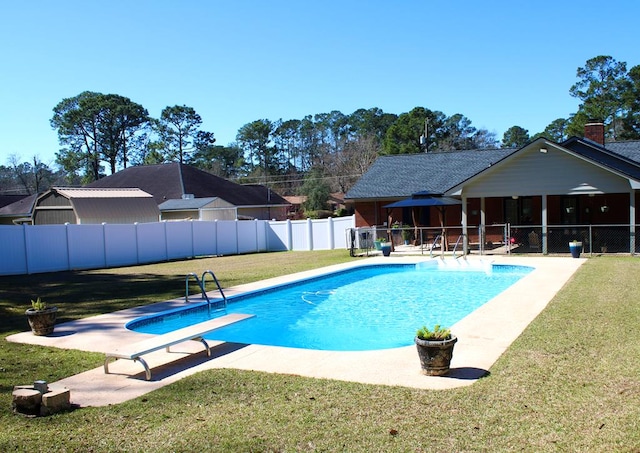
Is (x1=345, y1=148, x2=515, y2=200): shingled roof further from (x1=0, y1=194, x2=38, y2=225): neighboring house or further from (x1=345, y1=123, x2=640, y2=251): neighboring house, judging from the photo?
(x1=0, y1=194, x2=38, y2=225): neighboring house

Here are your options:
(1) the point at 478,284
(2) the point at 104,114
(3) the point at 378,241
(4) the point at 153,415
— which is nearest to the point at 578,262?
(1) the point at 478,284

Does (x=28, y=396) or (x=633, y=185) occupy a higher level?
(x=633, y=185)

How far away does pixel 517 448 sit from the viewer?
4.39 metres

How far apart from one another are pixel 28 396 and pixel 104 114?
7200 cm

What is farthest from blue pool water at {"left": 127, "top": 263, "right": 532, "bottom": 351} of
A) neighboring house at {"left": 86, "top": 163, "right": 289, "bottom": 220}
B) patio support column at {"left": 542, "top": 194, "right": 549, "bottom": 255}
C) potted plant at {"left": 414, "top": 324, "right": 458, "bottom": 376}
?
neighboring house at {"left": 86, "top": 163, "right": 289, "bottom": 220}

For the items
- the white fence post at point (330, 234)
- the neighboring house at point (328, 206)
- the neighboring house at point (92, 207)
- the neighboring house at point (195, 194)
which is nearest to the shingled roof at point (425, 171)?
the white fence post at point (330, 234)

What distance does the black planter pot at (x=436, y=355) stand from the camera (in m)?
6.44

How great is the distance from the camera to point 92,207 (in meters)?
32.1

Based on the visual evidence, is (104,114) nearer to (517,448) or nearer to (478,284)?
(478,284)

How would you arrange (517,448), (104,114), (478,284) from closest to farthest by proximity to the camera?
1. (517,448)
2. (478,284)
3. (104,114)

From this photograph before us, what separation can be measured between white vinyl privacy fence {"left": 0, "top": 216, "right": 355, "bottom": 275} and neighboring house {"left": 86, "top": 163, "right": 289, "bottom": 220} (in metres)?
6.68

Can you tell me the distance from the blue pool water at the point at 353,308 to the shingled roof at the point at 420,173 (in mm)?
9898

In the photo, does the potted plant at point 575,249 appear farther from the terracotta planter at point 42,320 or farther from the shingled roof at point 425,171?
the terracotta planter at point 42,320

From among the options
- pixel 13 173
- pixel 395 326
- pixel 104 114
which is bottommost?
pixel 395 326
